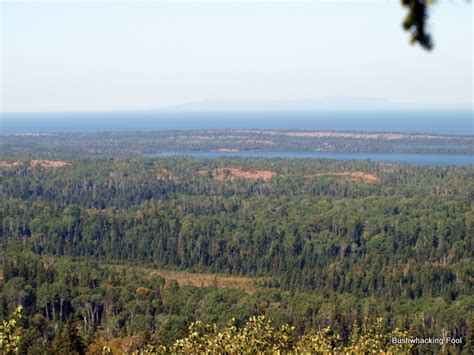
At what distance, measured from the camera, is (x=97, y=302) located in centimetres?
6147

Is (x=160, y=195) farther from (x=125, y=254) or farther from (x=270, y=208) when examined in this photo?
(x=125, y=254)

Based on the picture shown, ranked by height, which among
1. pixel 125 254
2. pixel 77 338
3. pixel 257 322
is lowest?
pixel 125 254

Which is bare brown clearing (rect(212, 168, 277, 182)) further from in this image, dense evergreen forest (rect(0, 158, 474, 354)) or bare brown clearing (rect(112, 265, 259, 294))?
bare brown clearing (rect(112, 265, 259, 294))

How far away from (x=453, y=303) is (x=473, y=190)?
6097 cm

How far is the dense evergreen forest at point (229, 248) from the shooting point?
185 ft

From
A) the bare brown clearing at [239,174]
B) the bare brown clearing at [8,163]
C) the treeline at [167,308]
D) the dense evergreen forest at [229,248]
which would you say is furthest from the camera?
the bare brown clearing at [8,163]

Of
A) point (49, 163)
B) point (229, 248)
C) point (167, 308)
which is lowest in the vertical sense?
point (229, 248)

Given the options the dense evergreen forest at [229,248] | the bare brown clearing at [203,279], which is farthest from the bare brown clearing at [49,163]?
the bare brown clearing at [203,279]

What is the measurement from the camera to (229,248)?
307ft

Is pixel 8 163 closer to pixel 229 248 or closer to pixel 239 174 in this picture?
pixel 239 174

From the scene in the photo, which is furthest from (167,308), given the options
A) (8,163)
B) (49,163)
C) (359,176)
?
(8,163)

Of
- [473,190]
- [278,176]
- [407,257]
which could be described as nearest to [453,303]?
[407,257]

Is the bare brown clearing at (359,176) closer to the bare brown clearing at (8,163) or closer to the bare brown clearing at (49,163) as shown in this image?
the bare brown clearing at (49,163)

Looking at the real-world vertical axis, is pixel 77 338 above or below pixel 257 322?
below
